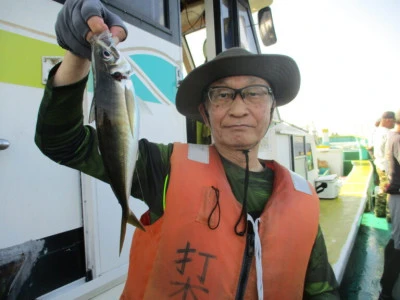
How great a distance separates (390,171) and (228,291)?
3.26 meters

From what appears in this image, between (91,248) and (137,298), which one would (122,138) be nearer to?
(137,298)

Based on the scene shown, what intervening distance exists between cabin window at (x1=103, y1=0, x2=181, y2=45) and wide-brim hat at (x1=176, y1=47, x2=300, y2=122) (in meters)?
0.81

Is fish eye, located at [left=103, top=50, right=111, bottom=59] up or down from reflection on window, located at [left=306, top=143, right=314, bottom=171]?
up

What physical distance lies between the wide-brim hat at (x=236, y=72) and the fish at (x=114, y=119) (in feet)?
1.92

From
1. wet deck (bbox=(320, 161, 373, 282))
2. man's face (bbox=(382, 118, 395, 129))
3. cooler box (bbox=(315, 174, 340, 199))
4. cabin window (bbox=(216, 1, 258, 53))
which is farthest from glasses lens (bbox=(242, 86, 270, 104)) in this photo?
cooler box (bbox=(315, 174, 340, 199))

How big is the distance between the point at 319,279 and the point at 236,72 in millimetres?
1195

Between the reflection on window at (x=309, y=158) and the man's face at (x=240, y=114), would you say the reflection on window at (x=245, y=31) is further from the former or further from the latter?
the reflection on window at (x=309, y=158)

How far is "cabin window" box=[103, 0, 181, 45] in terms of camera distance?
2.00 metres

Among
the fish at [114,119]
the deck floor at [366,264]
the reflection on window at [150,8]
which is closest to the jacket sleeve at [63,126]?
the fish at [114,119]

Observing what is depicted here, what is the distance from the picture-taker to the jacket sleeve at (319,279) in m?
1.47

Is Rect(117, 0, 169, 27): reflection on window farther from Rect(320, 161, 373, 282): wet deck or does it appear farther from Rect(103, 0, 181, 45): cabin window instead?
Rect(320, 161, 373, 282): wet deck

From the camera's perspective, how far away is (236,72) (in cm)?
151

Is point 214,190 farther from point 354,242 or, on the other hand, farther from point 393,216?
point 354,242

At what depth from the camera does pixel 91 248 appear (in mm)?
1652
